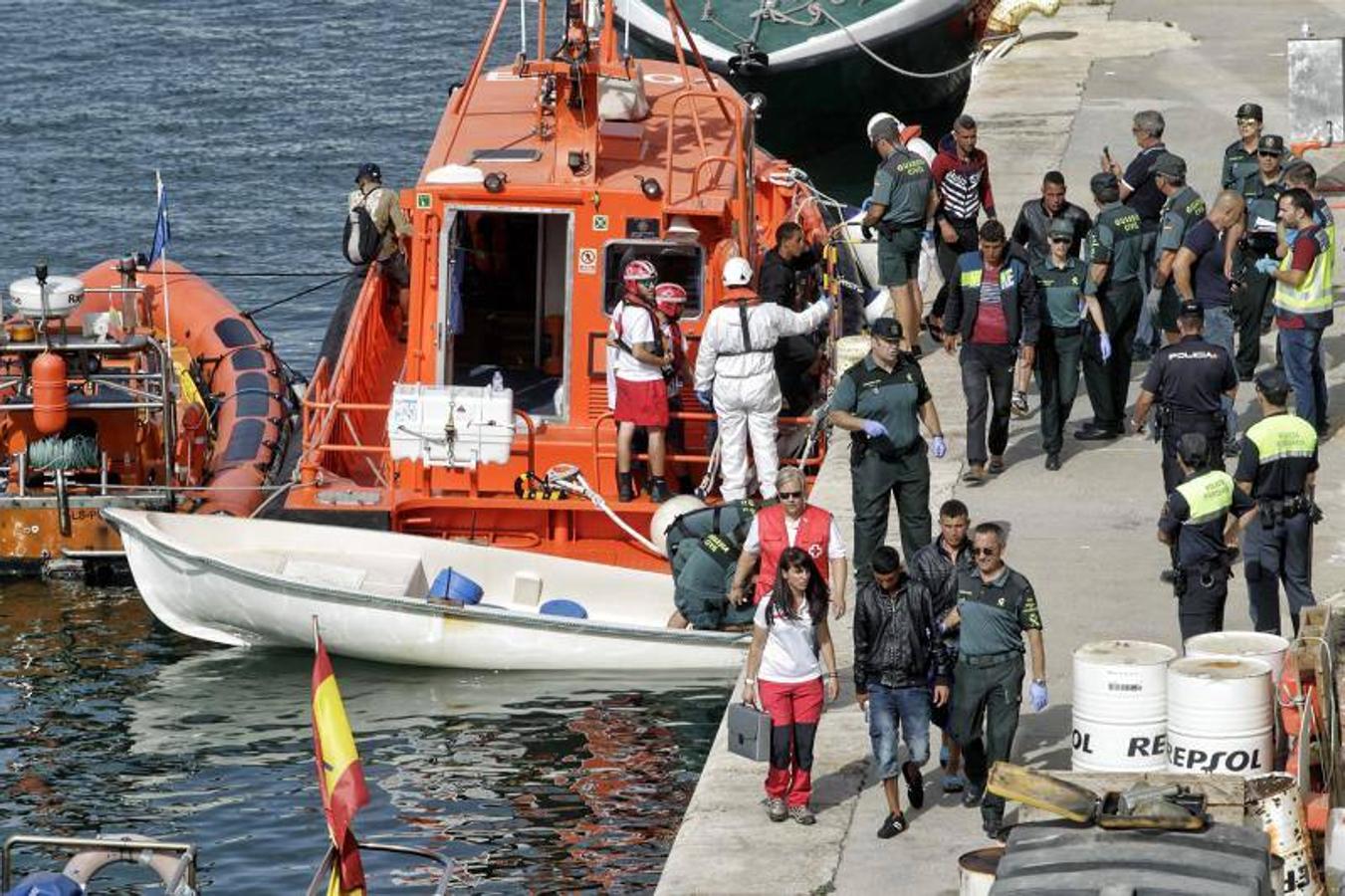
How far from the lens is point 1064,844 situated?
31.0ft

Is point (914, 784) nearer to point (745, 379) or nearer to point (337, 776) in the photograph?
point (337, 776)

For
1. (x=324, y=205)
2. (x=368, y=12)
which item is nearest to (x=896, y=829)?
(x=324, y=205)

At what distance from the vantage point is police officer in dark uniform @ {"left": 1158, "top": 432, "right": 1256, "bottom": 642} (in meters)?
13.0

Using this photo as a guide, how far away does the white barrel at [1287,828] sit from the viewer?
34.7 ft

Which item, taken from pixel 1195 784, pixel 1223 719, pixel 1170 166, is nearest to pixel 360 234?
pixel 1170 166

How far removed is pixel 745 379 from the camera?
54.7 feet

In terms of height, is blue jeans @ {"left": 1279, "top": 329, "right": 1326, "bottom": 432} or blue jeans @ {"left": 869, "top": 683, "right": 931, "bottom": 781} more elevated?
blue jeans @ {"left": 1279, "top": 329, "right": 1326, "bottom": 432}

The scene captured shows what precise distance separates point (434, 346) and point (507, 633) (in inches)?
94.0

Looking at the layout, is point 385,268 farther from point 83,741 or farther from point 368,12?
point 368,12

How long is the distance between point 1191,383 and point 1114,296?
7.84 ft

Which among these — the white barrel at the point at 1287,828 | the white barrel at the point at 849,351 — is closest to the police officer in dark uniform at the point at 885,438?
the white barrel at the point at 849,351

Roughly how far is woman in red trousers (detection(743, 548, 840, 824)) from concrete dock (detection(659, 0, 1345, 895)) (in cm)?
18

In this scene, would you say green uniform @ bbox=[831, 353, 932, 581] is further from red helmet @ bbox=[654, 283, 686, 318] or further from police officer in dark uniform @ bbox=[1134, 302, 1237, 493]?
red helmet @ bbox=[654, 283, 686, 318]

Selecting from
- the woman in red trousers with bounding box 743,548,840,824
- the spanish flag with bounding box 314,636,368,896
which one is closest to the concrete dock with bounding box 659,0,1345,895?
the woman in red trousers with bounding box 743,548,840,824
